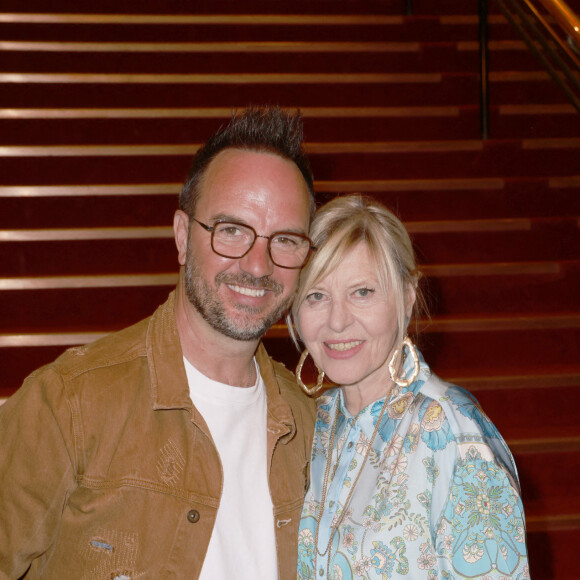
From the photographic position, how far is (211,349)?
5.66 ft

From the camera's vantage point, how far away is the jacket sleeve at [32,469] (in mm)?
1480

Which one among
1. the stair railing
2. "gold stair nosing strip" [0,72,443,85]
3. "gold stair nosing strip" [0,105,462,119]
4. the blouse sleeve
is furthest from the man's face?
"gold stair nosing strip" [0,72,443,85]

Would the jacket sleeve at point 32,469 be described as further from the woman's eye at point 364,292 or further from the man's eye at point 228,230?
the woman's eye at point 364,292

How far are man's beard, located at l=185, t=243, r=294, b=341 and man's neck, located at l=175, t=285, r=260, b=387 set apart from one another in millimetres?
25

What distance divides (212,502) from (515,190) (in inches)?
106

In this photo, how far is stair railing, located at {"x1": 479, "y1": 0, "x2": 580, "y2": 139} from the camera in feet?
8.31

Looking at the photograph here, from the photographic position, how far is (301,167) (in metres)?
1.88

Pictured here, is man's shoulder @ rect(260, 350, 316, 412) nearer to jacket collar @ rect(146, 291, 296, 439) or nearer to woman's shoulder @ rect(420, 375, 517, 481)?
jacket collar @ rect(146, 291, 296, 439)

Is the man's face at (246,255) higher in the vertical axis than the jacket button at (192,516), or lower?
higher

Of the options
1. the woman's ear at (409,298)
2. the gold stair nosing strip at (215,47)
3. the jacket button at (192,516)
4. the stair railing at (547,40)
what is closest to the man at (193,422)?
the jacket button at (192,516)

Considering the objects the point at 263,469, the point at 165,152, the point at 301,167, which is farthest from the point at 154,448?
the point at 165,152

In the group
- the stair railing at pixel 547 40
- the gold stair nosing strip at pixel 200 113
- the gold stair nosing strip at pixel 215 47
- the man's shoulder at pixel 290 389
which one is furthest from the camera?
the gold stair nosing strip at pixel 215 47

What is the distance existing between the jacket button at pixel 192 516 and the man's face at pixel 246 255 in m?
0.39

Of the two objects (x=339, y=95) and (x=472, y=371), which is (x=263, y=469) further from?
(x=339, y=95)
